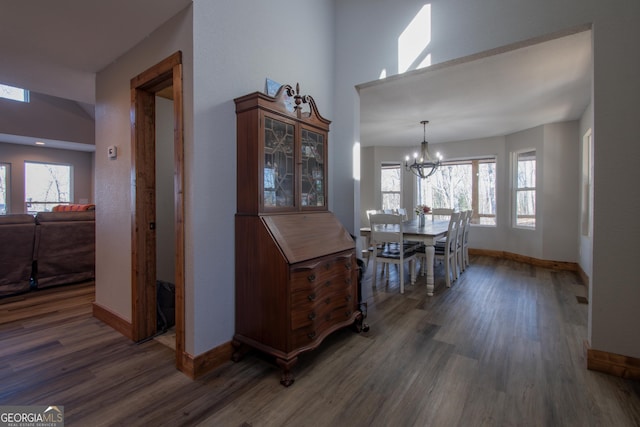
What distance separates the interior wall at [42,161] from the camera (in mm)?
7625

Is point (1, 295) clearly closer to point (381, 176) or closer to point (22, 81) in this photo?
point (22, 81)

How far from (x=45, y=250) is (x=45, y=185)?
6.42 meters

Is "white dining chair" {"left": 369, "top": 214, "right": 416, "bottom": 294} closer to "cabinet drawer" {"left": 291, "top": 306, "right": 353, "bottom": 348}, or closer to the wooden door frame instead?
"cabinet drawer" {"left": 291, "top": 306, "right": 353, "bottom": 348}

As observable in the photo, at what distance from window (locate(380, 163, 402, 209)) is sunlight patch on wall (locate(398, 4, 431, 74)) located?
4.72 meters

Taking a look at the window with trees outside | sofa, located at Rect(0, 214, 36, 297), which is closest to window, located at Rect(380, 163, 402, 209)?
the window with trees outside

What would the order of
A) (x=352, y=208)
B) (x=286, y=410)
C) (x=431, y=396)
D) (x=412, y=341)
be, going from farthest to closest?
(x=352, y=208) < (x=412, y=341) < (x=431, y=396) < (x=286, y=410)

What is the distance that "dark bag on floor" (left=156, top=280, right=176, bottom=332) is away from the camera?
2.64 meters

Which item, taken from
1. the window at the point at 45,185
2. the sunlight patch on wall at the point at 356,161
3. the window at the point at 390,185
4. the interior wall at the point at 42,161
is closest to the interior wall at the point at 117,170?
the sunlight patch on wall at the point at 356,161

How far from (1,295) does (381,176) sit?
22.7 ft

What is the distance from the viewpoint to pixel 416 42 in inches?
100

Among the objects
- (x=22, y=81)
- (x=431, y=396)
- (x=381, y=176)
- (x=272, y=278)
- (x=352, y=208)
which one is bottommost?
(x=431, y=396)

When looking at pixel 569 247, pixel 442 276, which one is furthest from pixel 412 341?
pixel 569 247

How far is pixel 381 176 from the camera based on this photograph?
23.8 ft

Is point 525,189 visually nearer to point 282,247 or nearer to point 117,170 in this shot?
point 282,247
